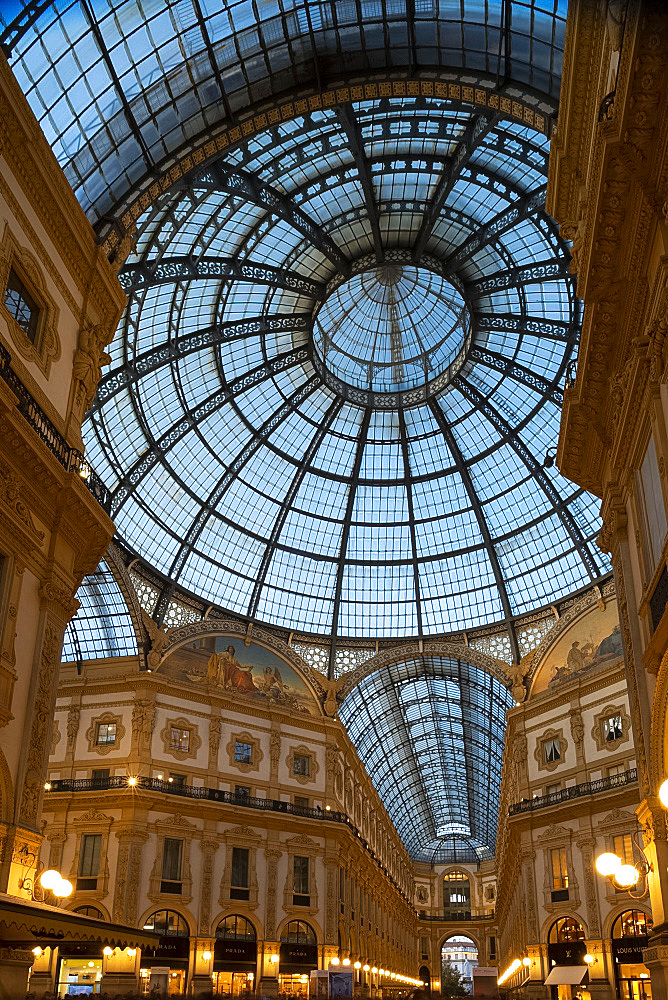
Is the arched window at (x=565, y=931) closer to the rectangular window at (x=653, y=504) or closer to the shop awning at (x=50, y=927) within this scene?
the shop awning at (x=50, y=927)

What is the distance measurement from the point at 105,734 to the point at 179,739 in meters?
3.91

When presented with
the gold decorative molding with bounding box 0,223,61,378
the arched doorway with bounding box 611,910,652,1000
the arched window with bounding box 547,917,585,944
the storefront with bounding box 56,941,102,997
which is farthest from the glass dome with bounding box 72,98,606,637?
the storefront with bounding box 56,941,102,997

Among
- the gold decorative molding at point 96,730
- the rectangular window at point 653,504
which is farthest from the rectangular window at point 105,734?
the rectangular window at point 653,504

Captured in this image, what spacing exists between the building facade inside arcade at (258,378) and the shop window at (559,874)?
24 centimetres

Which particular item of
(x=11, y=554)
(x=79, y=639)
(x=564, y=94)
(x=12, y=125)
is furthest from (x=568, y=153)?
(x=79, y=639)

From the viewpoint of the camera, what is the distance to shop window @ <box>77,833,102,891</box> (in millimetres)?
40000

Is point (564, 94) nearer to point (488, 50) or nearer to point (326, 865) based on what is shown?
point (488, 50)

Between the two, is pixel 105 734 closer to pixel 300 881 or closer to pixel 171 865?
pixel 171 865

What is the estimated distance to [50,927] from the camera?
49.5ft

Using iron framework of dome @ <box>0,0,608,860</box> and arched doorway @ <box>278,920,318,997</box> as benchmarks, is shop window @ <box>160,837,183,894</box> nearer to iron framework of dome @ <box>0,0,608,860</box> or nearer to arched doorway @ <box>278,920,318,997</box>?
arched doorway @ <box>278,920,318,997</box>

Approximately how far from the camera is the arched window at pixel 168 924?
40.1m

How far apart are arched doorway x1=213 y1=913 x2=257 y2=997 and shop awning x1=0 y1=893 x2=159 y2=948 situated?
24.4m

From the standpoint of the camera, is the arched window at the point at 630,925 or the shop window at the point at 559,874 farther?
the shop window at the point at 559,874

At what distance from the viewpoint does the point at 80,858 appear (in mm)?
40625
